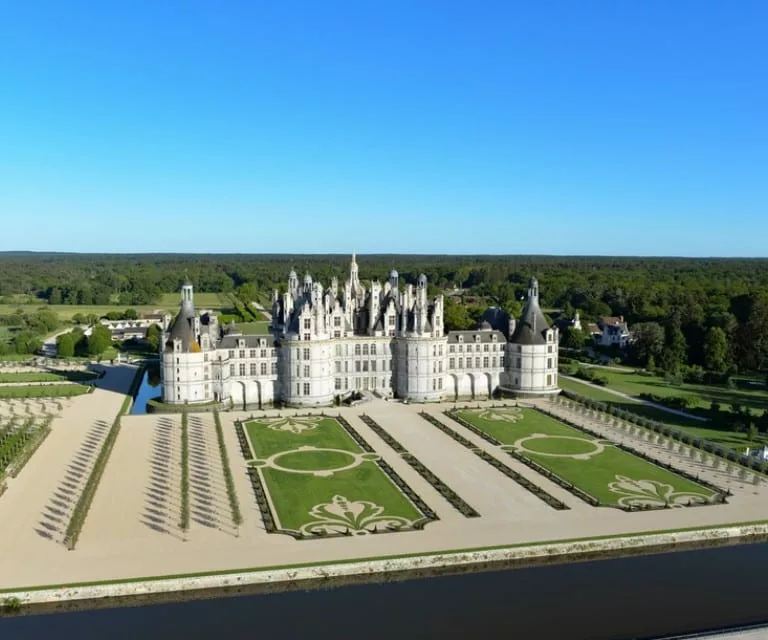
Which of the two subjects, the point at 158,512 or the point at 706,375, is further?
the point at 706,375

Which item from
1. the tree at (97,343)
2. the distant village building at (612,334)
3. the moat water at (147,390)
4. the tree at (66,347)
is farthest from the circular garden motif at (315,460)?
the distant village building at (612,334)

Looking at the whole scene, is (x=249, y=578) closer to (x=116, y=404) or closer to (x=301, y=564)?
(x=301, y=564)

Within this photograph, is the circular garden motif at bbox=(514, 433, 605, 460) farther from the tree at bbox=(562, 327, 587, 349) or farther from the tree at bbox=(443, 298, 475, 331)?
the tree at bbox=(443, 298, 475, 331)

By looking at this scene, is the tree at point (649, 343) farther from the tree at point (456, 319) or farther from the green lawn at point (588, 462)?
the green lawn at point (588, 462)

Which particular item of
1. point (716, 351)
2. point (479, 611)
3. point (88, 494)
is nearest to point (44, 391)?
point (88, 494)

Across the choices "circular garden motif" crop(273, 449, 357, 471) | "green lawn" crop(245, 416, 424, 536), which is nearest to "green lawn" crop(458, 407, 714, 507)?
"green lawn" crop(245, 416, 424, 536)

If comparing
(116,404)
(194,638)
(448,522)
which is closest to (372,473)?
(448,522)
